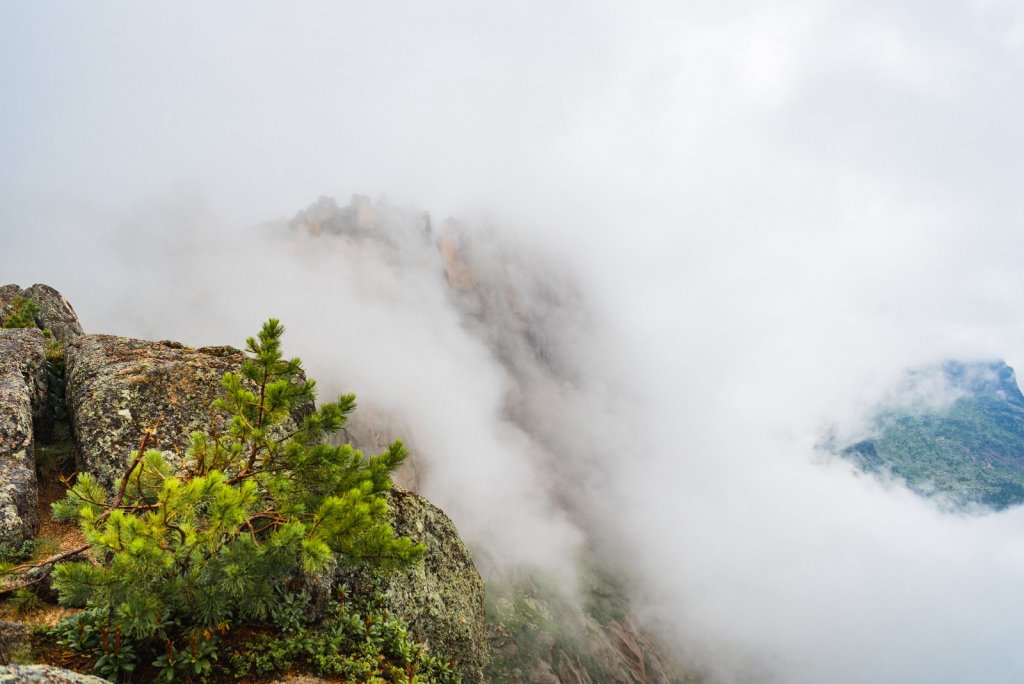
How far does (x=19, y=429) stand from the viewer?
1540 cm

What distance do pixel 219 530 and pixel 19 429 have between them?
13.1m

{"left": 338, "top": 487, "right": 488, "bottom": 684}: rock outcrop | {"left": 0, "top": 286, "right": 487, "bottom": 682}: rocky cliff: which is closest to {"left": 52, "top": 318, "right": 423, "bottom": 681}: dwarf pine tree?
{"left": 338, "top": 487, "right": 488, "bottom": 684}: rock outcrop

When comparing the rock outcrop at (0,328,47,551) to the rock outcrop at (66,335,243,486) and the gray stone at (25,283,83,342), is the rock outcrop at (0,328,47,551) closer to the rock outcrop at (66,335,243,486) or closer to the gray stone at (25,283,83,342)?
the rock outcrop at (66,335,243,486)

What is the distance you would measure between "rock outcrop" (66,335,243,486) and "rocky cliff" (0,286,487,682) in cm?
3

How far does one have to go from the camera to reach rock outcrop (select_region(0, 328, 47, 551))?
12.9m

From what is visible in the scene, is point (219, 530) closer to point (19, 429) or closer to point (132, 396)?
point (132, 396)

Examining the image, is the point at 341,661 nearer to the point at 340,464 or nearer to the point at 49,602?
the point at 340,464

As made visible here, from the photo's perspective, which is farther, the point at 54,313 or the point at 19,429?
the point at 54,313

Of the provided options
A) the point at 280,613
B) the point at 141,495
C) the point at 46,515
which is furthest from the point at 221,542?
the point at 46,515

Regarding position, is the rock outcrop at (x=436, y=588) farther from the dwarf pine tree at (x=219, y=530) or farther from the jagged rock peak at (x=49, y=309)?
the jagged rock peak at (x=49, y=309)

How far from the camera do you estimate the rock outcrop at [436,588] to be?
43.1ft

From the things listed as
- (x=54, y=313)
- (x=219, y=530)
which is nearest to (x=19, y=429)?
(x=219, y=530)

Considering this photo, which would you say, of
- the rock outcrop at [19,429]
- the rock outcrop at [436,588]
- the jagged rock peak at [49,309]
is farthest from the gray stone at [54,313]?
the rock outcrop at [436,588]

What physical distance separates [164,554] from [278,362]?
3.89 m
